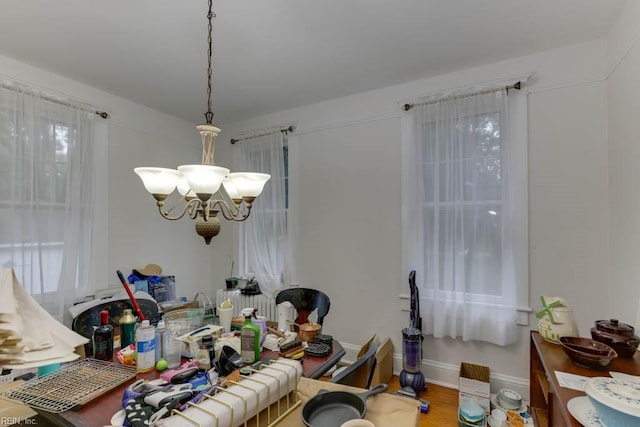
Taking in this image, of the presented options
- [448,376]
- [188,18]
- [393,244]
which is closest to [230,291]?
[393,244]

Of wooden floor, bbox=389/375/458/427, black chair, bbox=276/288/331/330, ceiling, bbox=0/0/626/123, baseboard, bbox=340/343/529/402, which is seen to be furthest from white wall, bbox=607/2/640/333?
black chair, bbox=276/288/331/330

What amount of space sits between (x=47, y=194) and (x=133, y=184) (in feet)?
2.52

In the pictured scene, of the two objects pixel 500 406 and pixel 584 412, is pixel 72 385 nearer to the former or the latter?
pixel 584 412

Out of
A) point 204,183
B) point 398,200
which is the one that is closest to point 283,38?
point 204,183

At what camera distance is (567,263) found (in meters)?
Answer: 2.22

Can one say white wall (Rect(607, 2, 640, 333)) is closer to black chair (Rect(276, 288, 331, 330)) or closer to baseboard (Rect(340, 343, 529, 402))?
baseboard (Rect(340, 343, 529, 402))

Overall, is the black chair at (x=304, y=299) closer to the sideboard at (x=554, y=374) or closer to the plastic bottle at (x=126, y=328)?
the plastic bottle at (x=126, y=328)

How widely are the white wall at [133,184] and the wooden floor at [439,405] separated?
275cm

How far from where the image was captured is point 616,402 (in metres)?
0.79

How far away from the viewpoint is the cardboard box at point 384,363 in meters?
2.38

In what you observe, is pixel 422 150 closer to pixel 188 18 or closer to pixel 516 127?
pixel 516 127

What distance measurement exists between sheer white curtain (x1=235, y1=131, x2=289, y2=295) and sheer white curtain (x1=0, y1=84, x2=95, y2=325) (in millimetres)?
1560

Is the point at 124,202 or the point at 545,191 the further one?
the point at 124,202

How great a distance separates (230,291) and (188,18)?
8.84ft
